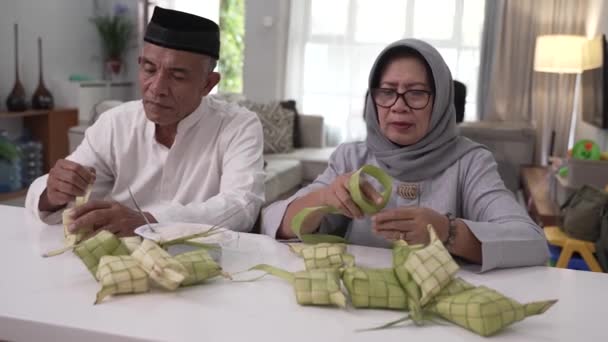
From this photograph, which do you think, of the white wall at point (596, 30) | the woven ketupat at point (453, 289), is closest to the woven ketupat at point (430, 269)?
the woven ketupat at point (453, 289)

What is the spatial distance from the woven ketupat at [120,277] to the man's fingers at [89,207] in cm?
30

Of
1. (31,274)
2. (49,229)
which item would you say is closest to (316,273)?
(31,274)

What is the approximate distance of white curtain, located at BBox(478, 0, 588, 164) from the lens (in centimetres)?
583

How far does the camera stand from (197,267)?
1.12 metres

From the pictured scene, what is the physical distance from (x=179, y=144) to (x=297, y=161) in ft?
10.8

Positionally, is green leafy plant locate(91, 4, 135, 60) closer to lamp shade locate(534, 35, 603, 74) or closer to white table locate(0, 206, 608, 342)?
lamp shade locate(534, 35, 603, 74)

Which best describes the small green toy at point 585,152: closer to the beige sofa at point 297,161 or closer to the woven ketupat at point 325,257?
the beige sofa at point 297,161

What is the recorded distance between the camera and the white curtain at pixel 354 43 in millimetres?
6086

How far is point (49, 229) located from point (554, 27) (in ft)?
17.8

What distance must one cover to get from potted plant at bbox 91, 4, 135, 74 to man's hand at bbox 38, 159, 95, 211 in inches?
225

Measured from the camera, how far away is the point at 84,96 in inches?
249

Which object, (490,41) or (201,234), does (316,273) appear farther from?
(490,41)

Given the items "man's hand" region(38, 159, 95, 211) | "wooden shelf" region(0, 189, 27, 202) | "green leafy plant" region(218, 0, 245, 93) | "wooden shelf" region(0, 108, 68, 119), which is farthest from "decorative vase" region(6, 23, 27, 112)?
"man's hand" region(38, 159, 95, 211)

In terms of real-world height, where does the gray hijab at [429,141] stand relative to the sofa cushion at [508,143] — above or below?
above
